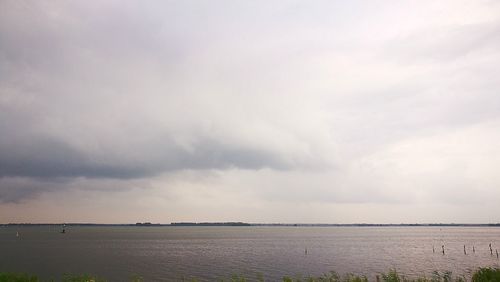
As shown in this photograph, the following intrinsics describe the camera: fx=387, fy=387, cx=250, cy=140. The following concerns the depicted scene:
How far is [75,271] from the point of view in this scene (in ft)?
260

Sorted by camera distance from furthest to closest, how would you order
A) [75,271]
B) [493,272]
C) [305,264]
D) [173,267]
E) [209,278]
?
[305,264]
[173,267]
[75,271]
[209,278]
[493,272]

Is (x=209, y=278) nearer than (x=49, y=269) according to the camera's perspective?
Yes

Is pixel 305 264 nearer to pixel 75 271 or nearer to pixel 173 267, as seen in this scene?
pixel 173 267

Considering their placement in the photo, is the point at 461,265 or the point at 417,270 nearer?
the point at 417,270

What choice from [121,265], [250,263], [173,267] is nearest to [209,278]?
Answer: [173,267]

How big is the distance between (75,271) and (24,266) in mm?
16662

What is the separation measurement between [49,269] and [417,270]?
77.8 metres

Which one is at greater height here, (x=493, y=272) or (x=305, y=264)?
(x=493, y=272)

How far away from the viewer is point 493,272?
3850 centimetres

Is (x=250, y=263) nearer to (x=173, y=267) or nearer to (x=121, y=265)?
(x=173, y=267)

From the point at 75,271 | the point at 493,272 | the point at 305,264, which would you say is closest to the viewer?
the point at 493,272

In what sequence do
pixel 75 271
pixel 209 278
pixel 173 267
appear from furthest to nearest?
1. pixel 173 267
2. pixel 75 271
3. pixel 209 278

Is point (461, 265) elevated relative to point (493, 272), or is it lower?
lower

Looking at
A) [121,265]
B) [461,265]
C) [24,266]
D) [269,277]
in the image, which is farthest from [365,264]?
[24,266]
